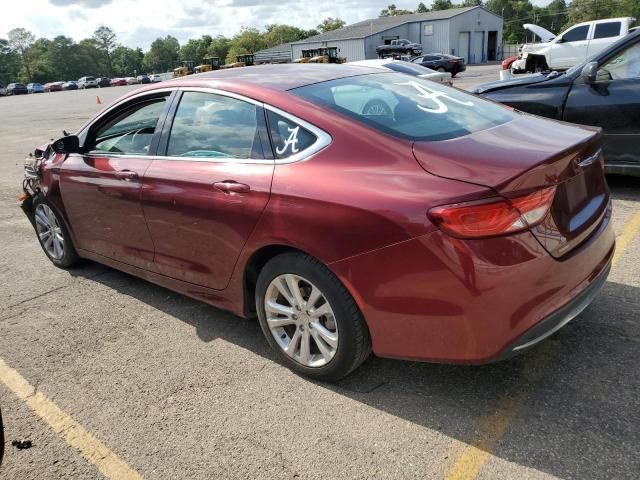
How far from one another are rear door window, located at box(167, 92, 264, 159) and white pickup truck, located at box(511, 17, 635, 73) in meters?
18.7

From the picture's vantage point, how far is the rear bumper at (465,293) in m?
2.25

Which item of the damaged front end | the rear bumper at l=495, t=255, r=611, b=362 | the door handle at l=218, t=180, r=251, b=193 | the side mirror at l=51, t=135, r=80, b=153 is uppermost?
the side mirror at l=51, t=135, r=80, b=153

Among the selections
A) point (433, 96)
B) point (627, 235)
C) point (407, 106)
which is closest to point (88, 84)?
point (627, 235)

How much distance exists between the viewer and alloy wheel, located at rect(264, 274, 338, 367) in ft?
9.17

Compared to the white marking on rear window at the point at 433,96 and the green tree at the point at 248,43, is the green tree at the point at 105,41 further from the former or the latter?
the white marking on rear window at the point at 433,96

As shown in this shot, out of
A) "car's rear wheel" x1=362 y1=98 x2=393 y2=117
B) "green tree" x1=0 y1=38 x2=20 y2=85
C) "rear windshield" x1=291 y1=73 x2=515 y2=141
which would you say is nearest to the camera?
"rear windshield" x1=291 y1=73 x2=515 y2=141

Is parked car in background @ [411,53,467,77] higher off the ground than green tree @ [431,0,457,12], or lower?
lower

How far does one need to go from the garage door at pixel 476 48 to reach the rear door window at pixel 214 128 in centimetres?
6215

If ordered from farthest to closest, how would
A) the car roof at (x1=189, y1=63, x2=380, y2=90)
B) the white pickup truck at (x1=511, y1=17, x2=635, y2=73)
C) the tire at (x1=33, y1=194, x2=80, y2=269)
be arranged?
the white pickup truck at (x1=511, y1=17, x2=635, y2=73) < the tire at (x1=33, y1=194, x2=80, y2=269) < the car roof at (x1=189, y1=63, x2=380, y2=90)

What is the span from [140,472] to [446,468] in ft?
4.46

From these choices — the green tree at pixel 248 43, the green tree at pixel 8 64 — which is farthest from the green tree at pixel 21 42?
the green tree at pixel 248 43

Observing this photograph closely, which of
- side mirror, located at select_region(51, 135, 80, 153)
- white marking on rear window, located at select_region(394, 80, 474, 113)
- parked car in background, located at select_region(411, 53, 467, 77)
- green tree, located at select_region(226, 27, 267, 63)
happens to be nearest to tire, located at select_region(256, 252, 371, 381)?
white marking on rear window, located at select_region(394, 80, 474, 113)

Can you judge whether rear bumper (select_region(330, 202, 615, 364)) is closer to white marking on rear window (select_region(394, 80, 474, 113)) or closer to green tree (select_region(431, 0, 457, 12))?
white marking on rear window (select_region(394, 80, 474, 113))

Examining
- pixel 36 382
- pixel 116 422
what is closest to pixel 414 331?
pixel 116 422
